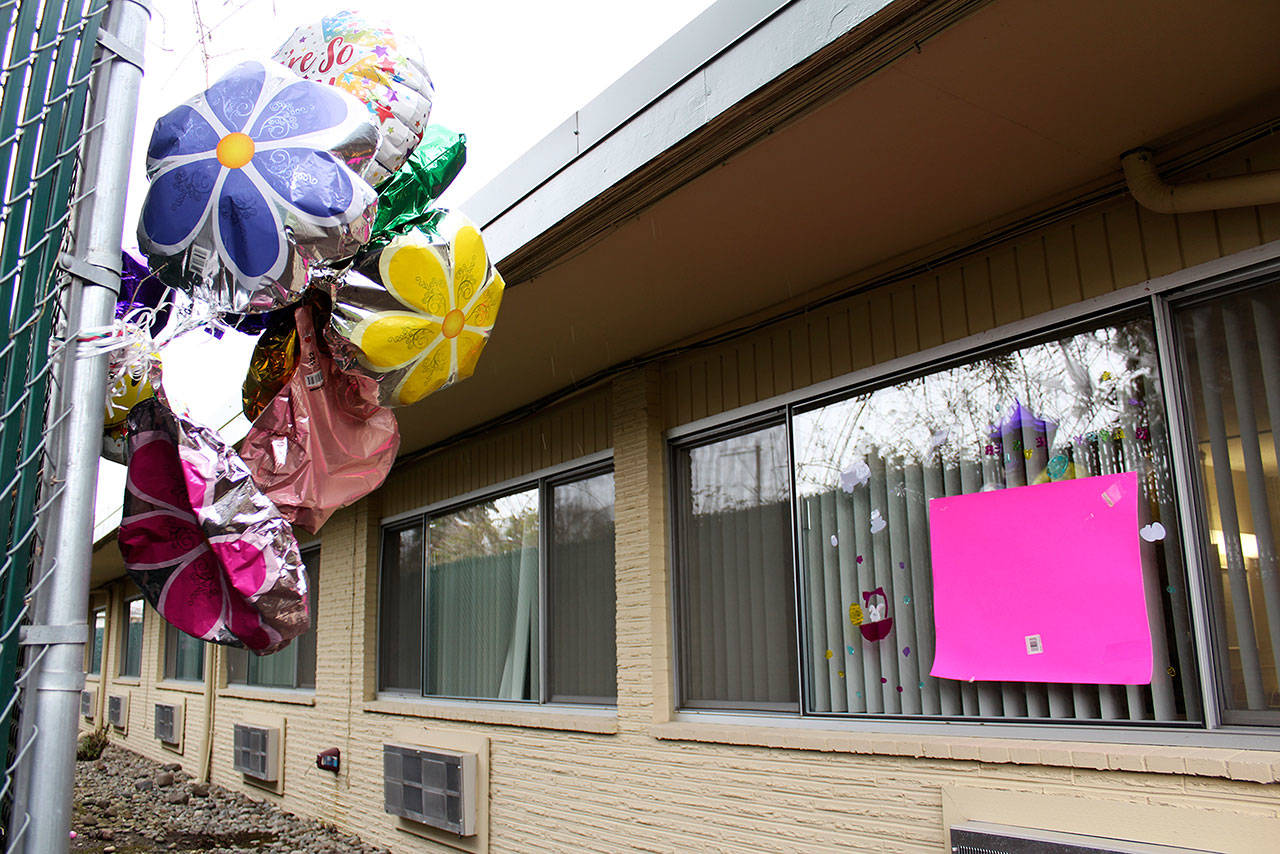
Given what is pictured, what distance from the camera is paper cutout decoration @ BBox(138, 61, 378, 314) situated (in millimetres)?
1702

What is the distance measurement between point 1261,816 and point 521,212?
3271mm

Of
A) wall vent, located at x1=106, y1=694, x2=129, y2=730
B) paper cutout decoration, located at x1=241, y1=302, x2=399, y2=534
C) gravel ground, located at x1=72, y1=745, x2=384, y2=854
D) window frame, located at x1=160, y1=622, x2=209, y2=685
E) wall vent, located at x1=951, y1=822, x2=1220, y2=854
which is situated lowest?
gravel ground, located at x1=72, y1=745, x2=384, y2=854

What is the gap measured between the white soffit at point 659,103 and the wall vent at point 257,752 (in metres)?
6.68

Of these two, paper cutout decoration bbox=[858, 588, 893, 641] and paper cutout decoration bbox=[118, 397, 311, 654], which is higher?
paper cutout decoration bbox=[118, 397, 311, 654]

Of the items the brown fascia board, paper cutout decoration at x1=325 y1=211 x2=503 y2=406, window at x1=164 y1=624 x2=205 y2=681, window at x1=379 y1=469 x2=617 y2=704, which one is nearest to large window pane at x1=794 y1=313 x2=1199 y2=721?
the brown fascia board

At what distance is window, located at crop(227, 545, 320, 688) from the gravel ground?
115cm

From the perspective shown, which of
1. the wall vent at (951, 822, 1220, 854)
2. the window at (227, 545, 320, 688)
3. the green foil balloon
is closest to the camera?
the green foil balloon

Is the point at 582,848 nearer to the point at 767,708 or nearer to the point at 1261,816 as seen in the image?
the point at 767,708

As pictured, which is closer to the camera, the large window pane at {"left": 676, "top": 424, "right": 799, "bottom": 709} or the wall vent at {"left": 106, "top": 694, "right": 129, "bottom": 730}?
the large window pane at {"left": 676, "top": 424, "right": 799, "bottom": 709}

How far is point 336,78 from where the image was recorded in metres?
2.17

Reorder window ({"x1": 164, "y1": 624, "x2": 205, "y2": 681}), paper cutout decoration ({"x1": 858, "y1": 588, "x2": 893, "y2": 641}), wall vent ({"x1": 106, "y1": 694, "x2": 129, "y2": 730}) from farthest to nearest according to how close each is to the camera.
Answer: wall vent ({"x1": 106, "y1": 694, "x2": 129, "y2": 730}) → window ({"x1": 164, "y1": 624, "x2": 205, "y2": 681}) → paper cutout decoration ({"x1": 858, "y1": 588, "x2": 893, "y2": 641})

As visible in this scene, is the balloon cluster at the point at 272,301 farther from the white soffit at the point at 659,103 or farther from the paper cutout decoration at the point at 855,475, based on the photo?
the paper cutout decoration at the point at 855,475

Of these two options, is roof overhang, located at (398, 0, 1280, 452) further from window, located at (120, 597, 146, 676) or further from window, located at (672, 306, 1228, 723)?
window, located at (120, 597, 146, 676)

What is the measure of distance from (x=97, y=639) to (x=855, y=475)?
19554mm
